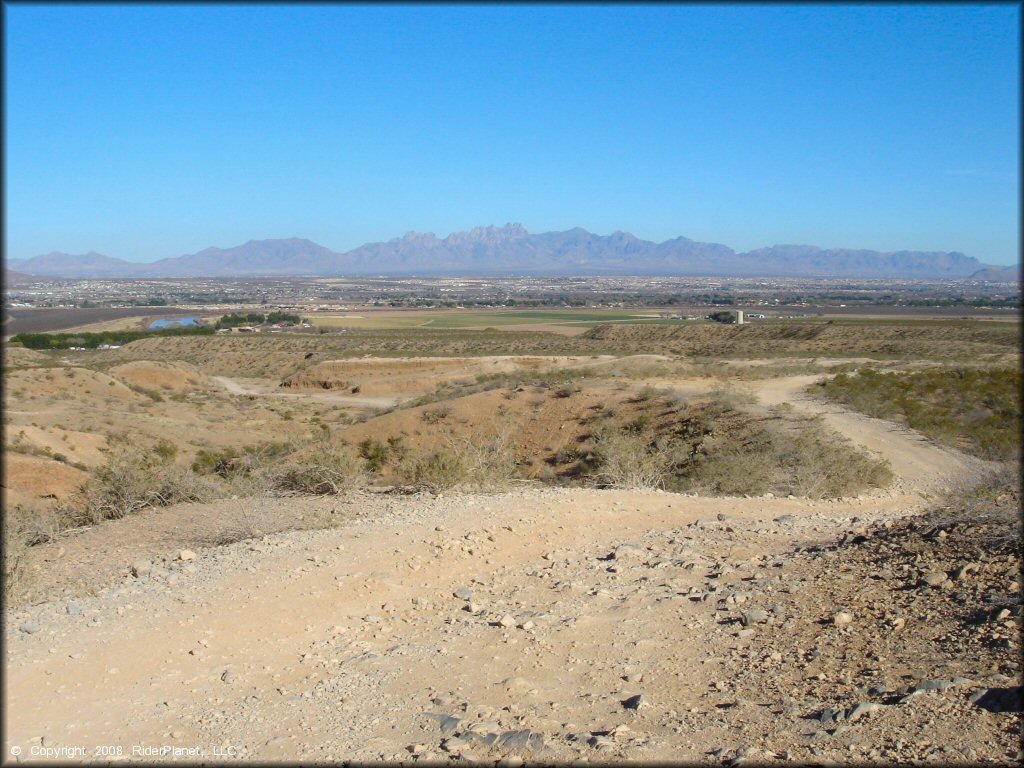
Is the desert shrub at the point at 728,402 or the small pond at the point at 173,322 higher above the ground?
the desert shrub at the point at 728,402

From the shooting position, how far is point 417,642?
7137mm

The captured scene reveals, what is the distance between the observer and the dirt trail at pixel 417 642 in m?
5.39

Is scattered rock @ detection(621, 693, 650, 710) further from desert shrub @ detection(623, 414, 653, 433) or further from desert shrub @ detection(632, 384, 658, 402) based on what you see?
desert shrub @ detection(632, 384, 658, 402)

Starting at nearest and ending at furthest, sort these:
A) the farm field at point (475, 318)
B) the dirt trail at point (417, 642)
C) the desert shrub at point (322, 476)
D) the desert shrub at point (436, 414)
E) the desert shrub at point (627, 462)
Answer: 1. the dirt trail at point (417, 642)
2. the desert shrub at point (322, 476)
3. the desert shrub at point (627, 462)
4. the desert shrub at point (436, 414)
5. the farm field at point (475, 318)

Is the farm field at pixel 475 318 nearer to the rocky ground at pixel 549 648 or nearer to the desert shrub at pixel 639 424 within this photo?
the desert shrub at pixel 639 424

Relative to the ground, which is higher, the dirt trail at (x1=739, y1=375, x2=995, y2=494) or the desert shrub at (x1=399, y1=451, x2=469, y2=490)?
the desert shrub at (x1=399, y1=451, x2=469, y2=490)

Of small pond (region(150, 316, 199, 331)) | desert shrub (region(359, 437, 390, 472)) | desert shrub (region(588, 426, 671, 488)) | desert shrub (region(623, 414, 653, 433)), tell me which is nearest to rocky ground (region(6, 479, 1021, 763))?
desert shrub (region(588, 426, 671, 488))

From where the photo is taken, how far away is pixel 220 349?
72438 millimetres

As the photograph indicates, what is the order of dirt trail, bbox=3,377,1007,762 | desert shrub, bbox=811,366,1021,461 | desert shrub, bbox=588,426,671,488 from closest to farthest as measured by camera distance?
1. dirt trail, bbox=3,377,1007,762
2. desert shrub, bbox=588,426,671,488
3. desert shrub, bbox=811,366,1021,461

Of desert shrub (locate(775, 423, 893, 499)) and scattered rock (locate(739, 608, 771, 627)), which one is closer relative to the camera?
scattered rock (locate(739, 608, 771, 627))

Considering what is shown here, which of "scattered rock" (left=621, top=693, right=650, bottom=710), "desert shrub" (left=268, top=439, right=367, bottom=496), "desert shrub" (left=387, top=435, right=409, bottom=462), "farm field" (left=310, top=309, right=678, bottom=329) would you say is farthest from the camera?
"farm field" (left=310, top=309, right=678, bottom=329)

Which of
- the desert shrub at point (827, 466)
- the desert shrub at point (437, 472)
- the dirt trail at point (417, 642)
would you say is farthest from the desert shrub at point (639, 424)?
the dirt trail at point (417, 642)

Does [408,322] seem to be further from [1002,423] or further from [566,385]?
[1002,423]

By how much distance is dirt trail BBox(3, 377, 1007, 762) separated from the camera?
5.39 m
